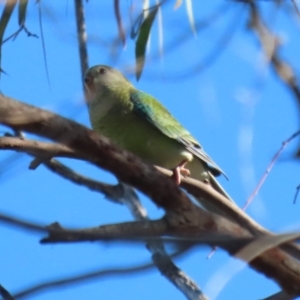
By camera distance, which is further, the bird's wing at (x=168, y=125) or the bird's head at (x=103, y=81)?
the bird's head at (x=103, y=81)

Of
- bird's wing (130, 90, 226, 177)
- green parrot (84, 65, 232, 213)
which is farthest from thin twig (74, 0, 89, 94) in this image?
bird's wing (130, 90, 226, 177)

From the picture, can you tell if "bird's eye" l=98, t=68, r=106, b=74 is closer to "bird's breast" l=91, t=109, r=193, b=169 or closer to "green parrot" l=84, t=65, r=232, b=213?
"green parrot" l=84, t=65, r=232, b=213

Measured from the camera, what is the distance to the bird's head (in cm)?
382

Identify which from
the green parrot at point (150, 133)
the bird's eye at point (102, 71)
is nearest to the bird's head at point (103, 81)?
the bird's eye at point (102, 71)

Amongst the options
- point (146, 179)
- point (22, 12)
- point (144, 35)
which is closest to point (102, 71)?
point (22, 12)

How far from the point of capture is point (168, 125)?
3.53 m

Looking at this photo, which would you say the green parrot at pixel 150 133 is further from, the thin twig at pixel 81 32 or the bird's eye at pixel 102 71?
the thin twig at pixel 81 32

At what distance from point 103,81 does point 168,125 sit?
0.56 m

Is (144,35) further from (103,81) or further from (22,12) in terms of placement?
(103,81)

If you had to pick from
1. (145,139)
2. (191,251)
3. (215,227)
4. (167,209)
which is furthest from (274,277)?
(145,139)

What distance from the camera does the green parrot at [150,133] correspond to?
11.1ft

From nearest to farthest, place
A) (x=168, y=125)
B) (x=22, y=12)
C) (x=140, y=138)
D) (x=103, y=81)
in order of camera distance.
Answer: (x=22, y=12), (x=140, y=138), (x=168, y=125), (x=103, y=81)

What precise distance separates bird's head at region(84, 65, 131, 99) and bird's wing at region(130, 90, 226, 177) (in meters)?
0.20

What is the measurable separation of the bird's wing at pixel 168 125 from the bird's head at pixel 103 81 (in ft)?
0.65
